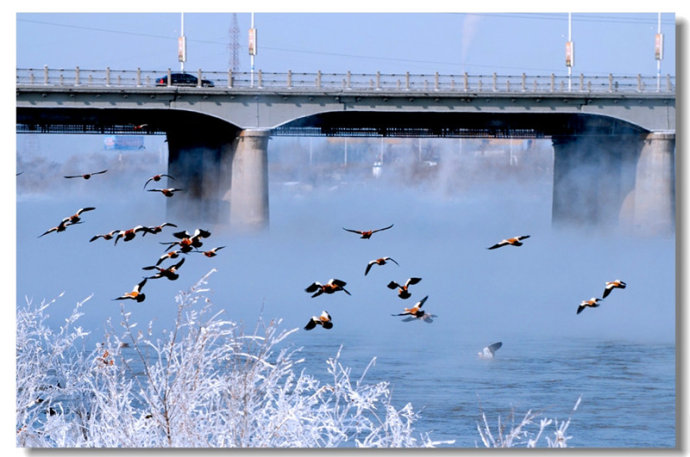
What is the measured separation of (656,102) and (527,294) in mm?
1940

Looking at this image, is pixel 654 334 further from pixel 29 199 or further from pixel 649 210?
pixel 29 199

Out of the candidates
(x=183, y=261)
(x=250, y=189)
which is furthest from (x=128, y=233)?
(x=250, y=189)

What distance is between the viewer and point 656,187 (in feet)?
34.2

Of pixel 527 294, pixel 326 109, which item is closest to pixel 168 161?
pixel 527 294

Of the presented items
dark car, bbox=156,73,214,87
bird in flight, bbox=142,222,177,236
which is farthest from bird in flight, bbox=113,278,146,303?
dark car, bbox=156,73,214,87

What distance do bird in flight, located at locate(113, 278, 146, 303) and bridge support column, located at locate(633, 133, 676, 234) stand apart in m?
3.87

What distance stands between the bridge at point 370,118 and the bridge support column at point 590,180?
2 centimetres

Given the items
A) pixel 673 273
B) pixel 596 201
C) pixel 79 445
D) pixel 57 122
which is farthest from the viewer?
pixel 57 122

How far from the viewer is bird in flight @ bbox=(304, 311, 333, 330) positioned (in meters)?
9.09

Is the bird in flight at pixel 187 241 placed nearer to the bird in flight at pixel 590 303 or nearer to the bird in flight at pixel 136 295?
the bird in flight at pixel 136 295

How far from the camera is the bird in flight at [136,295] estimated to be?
9.23 metres

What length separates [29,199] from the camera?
909cm

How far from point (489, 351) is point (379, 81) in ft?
8.10

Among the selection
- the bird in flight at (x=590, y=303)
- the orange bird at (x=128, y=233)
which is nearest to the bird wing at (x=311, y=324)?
the orange bird at (x=128, y=233)
